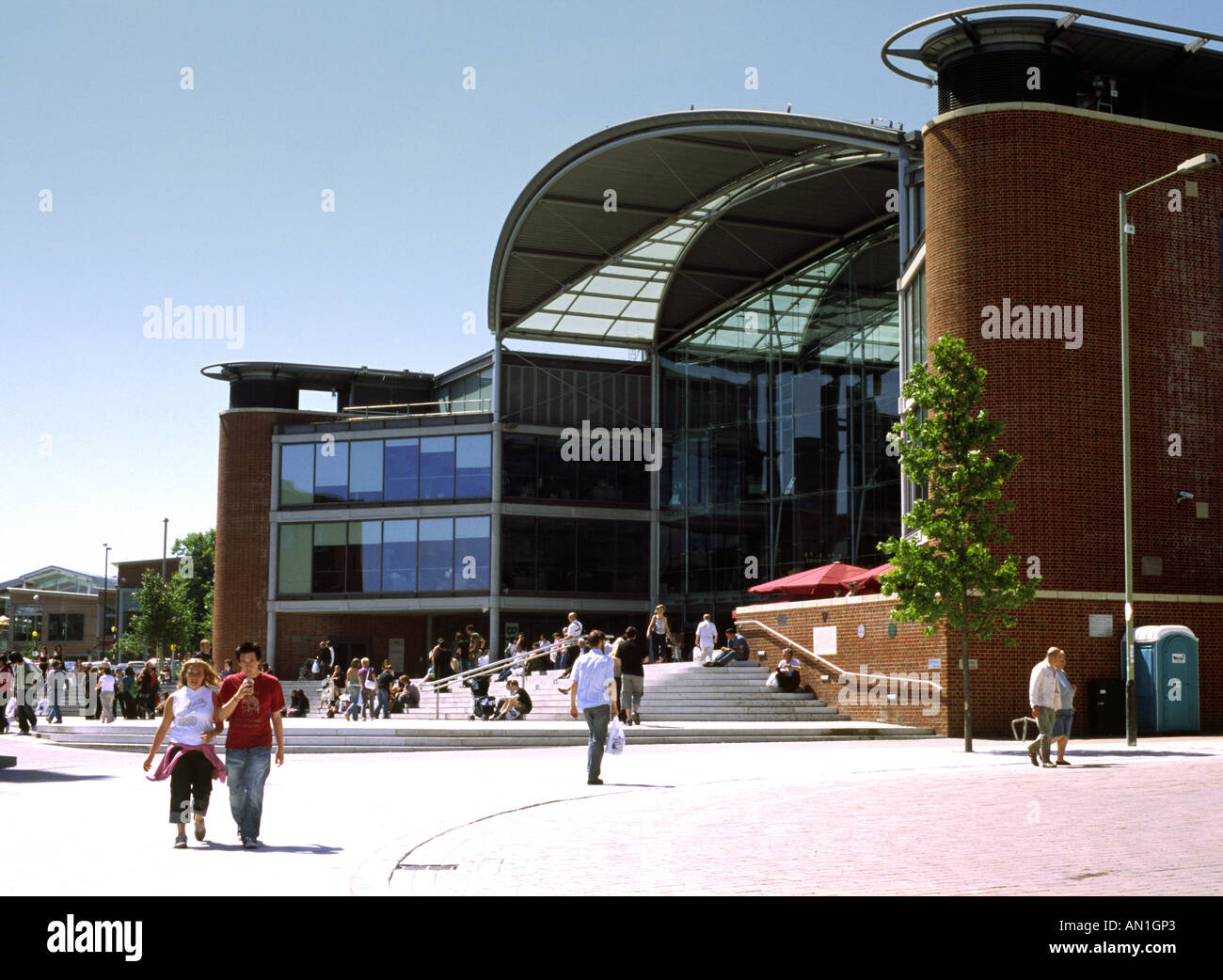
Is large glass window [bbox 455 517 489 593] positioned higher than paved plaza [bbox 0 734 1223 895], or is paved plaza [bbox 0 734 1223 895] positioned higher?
large glass window [bbox 455 517 489 593]

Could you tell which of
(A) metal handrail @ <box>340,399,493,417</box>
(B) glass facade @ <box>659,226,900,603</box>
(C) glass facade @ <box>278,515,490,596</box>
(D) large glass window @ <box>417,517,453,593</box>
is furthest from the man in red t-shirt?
(A) metal handrail @ <box>340,399,493,417</box>

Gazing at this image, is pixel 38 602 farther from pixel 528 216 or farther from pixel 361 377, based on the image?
pixel 528 216

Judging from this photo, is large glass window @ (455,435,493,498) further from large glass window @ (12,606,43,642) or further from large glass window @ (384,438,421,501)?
large glass window @ (12,606,43,642)

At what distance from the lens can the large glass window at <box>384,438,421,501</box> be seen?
5150cm

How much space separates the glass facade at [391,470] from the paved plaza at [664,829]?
3132 cm

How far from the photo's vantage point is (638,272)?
160 ft

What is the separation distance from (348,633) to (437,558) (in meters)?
5.55

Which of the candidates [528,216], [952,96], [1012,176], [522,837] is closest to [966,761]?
[522,837]

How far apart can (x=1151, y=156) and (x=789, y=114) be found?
10295 millimetres
